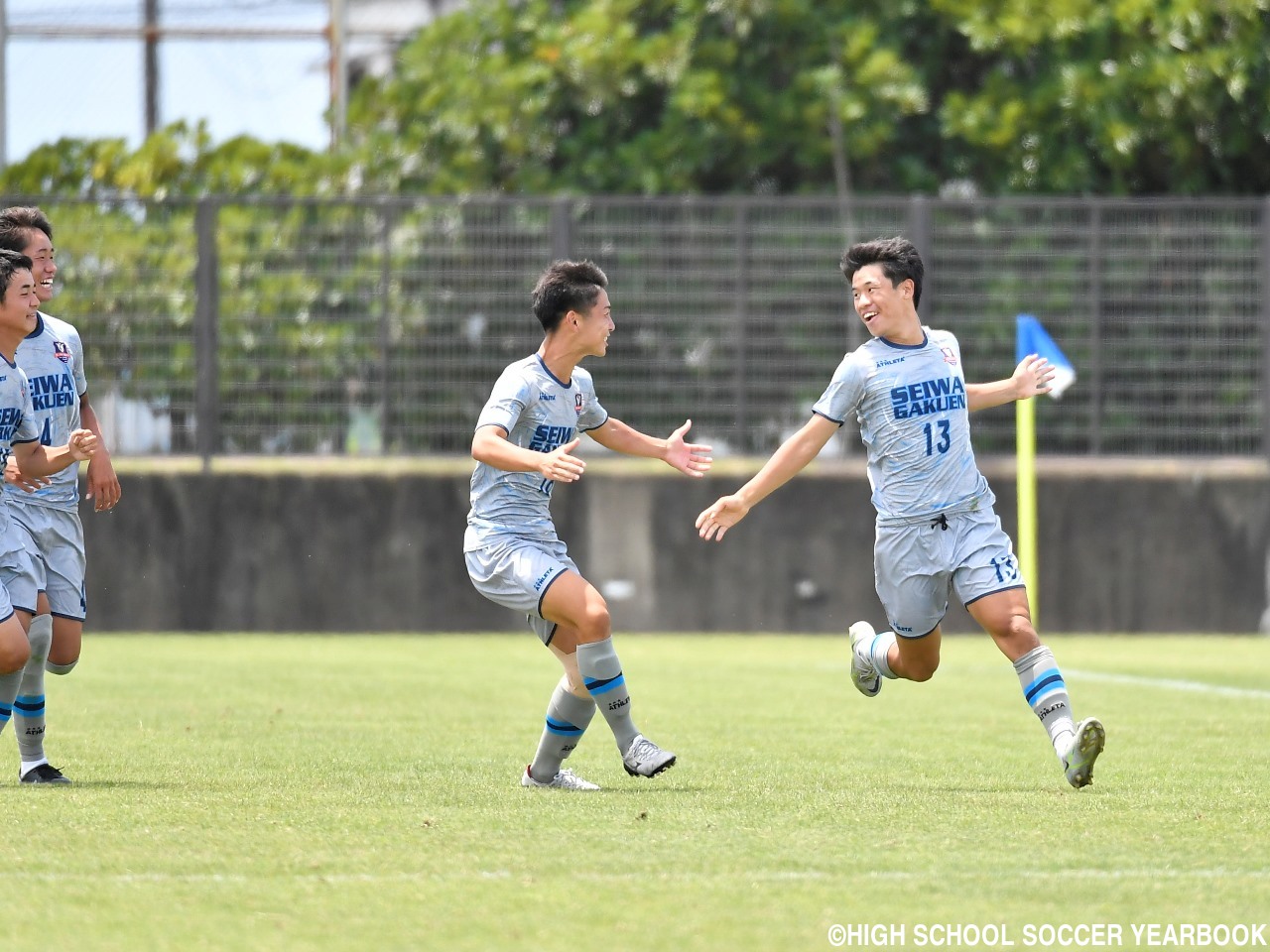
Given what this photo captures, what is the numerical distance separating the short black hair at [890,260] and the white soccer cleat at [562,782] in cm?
207

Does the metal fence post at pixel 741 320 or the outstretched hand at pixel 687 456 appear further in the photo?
the metal fence post at pixel 741 320

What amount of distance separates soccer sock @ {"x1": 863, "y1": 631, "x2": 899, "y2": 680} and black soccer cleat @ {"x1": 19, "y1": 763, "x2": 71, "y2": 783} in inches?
120

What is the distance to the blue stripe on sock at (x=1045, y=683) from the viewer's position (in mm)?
7523

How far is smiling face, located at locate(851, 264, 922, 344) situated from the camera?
786 centimetres

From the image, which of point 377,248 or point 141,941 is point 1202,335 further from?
point 141,941

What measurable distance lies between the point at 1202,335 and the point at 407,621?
21.4ft

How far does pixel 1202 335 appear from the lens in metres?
16.8

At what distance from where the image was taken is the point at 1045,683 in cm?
753

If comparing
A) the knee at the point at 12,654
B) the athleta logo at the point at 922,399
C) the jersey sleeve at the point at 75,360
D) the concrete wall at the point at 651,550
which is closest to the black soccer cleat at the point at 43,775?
the knee at the point at 12,654

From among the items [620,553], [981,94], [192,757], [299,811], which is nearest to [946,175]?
[981,94]

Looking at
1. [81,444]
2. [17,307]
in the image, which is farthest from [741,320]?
[81,444]

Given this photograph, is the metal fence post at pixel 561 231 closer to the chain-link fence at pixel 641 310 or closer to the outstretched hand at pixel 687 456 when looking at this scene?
the chain-link fence at pixel 641 310

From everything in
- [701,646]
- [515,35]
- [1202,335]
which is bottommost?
[701,646]

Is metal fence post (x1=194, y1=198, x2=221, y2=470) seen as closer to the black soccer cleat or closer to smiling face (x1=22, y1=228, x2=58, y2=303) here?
smiling face (x1=22, y1=228, x2=58, y2=303)
